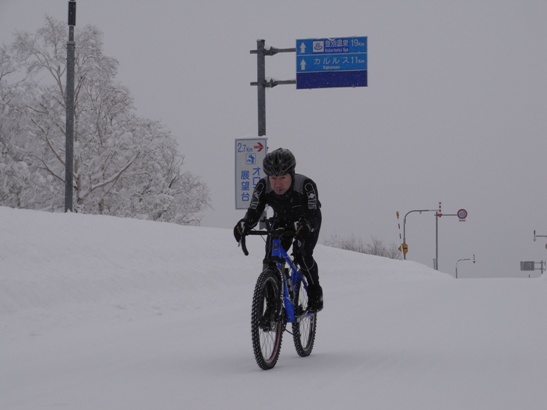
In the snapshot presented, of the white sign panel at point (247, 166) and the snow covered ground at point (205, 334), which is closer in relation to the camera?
the snow covered ground at point (205, 334)

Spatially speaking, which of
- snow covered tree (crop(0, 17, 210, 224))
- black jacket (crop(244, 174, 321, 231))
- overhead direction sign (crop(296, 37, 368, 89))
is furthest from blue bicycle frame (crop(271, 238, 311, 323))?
snow covered tree (crop(0, 17, 210, 224))

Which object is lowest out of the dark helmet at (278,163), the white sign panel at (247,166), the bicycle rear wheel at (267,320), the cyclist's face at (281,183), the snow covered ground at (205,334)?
the snow covered ground at (205,334)

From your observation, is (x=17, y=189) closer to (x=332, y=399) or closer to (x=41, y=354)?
(x=41, y=354)

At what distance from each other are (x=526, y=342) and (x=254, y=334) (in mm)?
3311

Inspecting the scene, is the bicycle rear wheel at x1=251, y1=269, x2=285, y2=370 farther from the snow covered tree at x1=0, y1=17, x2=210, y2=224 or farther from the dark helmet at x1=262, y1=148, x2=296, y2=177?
the snow covered tree at x1=0, y1=17, x2=210, y2=224

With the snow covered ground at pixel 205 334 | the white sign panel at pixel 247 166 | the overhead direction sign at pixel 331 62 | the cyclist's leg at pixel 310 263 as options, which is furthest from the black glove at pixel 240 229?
the overhead direction sign at pixel 331 62

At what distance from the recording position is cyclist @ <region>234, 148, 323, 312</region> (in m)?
7.16

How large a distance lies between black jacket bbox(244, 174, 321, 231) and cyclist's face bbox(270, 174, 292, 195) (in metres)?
0.06

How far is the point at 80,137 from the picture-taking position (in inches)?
1547

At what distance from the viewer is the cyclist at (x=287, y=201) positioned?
23.5ft

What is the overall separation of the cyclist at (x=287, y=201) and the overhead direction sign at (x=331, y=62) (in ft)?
57.6

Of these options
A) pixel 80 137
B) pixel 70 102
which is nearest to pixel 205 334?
pixel 70 102

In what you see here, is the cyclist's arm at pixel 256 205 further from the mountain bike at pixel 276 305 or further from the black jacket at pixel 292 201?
the mountain bike at pixel 276 305

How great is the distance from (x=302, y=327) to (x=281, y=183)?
1454mm
